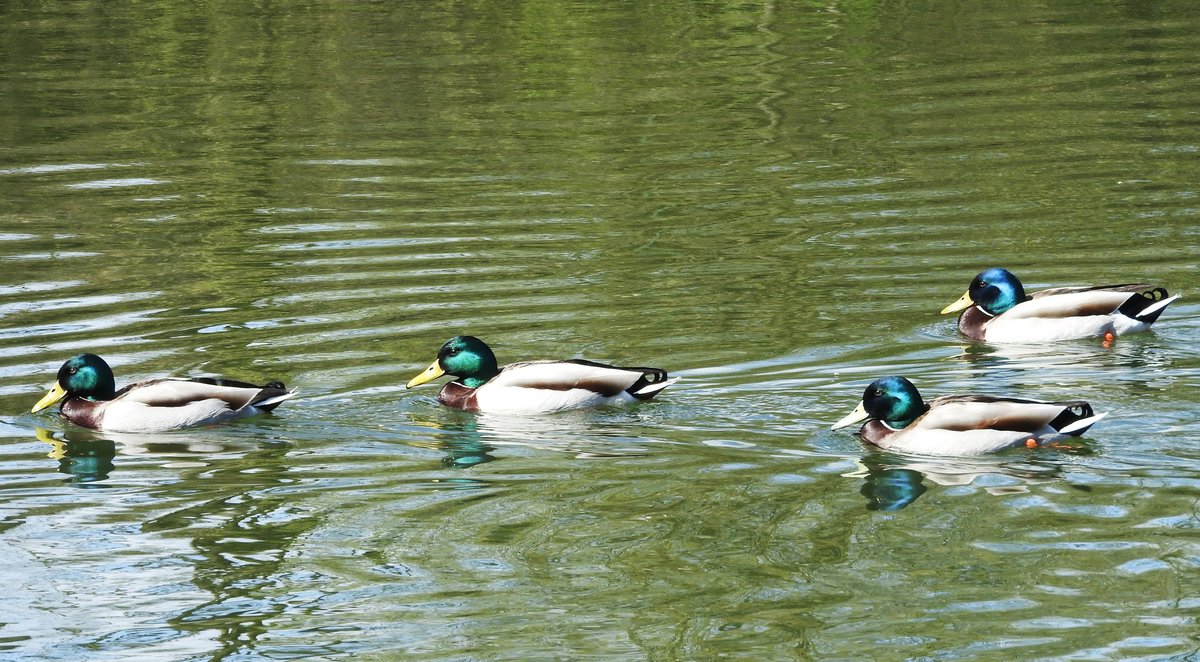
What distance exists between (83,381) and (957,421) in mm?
4911

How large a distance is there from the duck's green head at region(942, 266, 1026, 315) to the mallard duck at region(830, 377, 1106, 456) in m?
2.50

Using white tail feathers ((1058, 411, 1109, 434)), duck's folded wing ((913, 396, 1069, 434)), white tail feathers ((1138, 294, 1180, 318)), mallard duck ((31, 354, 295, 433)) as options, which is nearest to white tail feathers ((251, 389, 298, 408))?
mallard duck ((31, 354, 295, 433))

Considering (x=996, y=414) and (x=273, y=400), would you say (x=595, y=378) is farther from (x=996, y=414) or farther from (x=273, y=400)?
(x=996, y=414)

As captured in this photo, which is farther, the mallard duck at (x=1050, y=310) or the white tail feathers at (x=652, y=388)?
the mallard duck at (x=1050, y=310)

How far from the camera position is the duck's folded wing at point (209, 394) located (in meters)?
10.7

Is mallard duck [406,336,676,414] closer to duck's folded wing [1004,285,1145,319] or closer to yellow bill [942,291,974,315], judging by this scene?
yellow bill [942,291,974,315]

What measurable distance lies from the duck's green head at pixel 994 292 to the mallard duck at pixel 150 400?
177 inches

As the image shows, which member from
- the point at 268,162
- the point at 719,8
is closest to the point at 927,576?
the point at 268,162

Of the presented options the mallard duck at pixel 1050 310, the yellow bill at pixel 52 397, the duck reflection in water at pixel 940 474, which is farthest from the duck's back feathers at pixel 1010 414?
the yellow bill at pixel 52 397

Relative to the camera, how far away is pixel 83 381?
430 inches

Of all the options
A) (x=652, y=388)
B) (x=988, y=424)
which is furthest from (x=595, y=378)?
(x=988, y=424)

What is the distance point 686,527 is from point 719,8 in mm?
20857

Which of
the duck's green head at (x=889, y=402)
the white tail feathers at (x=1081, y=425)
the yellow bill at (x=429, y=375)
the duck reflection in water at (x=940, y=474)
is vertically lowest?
the duck reflection in water at (x=940, y=474)

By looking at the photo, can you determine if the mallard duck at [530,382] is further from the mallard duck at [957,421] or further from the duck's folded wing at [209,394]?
the mallard duck at [957,421]
